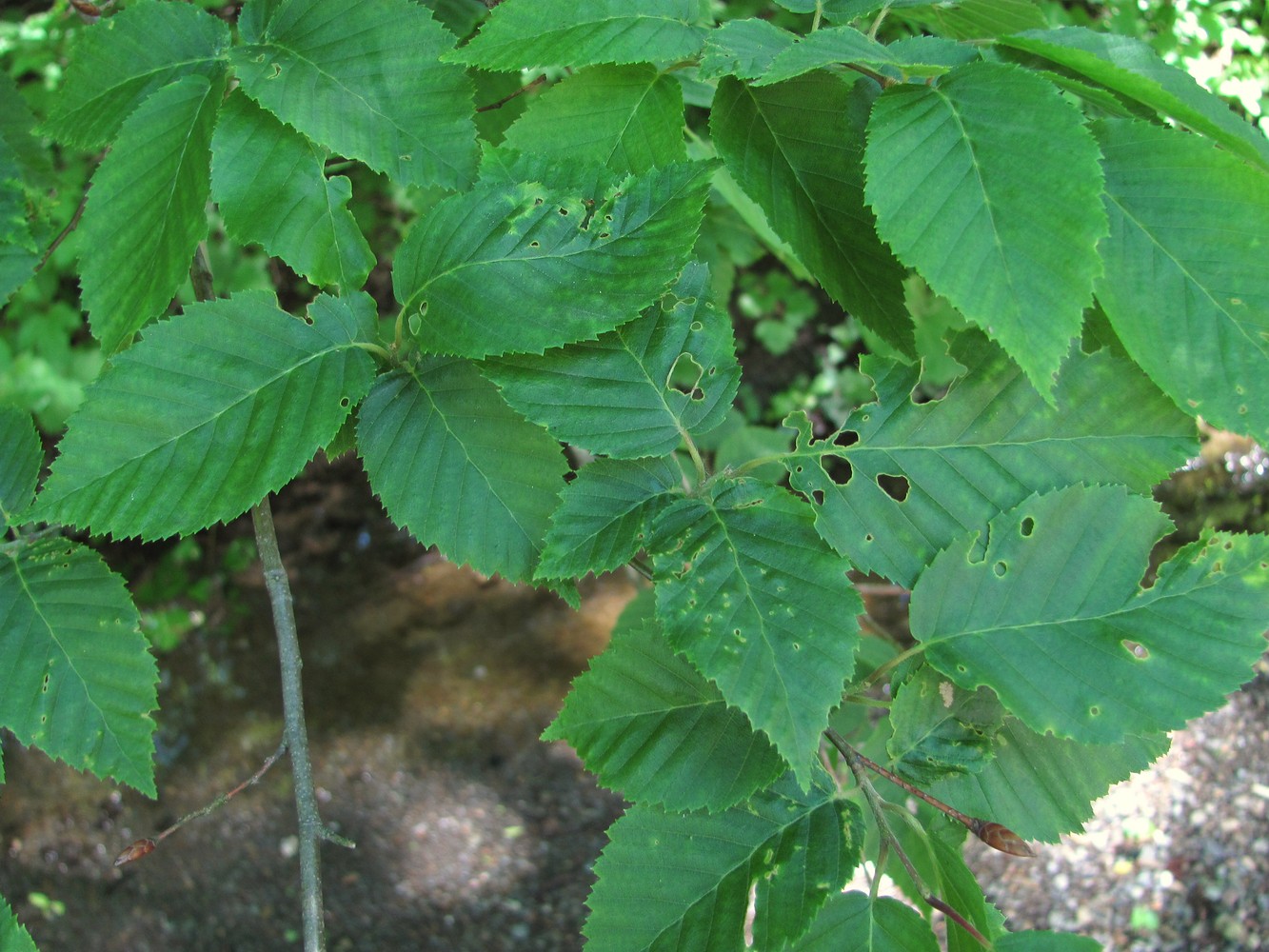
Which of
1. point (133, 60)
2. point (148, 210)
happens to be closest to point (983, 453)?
point (148, 210)

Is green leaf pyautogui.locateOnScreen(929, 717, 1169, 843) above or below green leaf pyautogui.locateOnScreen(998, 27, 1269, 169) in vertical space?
below

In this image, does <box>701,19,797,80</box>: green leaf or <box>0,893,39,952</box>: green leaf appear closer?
<box>701,19,797,80</box>: green leaf

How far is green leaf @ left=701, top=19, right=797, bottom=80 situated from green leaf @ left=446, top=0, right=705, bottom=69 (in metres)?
0.04

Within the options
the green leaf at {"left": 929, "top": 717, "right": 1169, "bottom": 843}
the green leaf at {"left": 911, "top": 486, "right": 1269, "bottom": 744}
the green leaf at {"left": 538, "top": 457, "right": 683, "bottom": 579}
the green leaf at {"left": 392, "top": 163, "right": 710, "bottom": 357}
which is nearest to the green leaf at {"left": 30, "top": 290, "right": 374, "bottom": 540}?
the green leaf at {"left": 392, "top": 163, "right": 710, "bottom": 357}

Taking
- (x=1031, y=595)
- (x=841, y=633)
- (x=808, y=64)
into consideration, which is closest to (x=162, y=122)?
(x=808, y=64)

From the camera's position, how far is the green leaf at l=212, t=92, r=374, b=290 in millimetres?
987

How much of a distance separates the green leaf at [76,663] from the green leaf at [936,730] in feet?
2.52

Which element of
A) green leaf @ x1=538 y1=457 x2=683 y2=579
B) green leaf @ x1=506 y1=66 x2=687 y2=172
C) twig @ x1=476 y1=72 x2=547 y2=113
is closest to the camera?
green leaf @ x1=538 y1=457 x2=683 y2=579

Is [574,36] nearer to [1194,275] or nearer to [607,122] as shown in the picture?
[607,122]

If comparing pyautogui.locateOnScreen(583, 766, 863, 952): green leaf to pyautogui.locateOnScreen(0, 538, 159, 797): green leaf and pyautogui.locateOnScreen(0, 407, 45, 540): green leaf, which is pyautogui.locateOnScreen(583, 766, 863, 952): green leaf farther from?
pyautogui.locateOnScreen(0, 407, 45, 540): green leaf

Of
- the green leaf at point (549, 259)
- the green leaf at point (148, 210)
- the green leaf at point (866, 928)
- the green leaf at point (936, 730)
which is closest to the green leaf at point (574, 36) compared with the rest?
the green leaf at point (549, 259)

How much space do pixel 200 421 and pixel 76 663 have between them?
358 millimetres

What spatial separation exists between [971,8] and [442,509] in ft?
2.51

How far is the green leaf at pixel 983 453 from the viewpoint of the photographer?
2.86 feet
